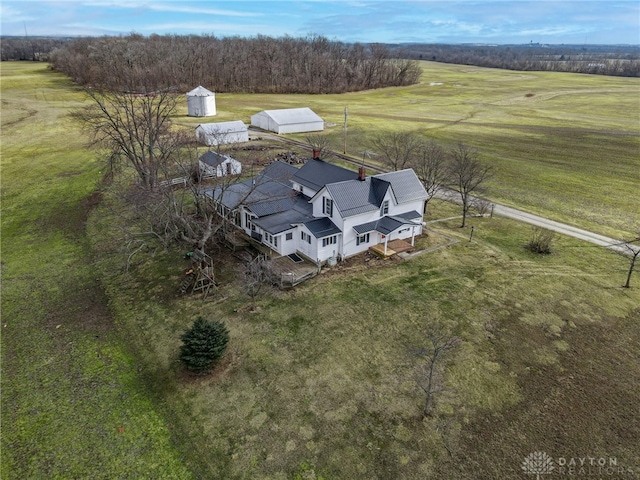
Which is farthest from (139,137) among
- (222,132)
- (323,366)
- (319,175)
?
(323,366)

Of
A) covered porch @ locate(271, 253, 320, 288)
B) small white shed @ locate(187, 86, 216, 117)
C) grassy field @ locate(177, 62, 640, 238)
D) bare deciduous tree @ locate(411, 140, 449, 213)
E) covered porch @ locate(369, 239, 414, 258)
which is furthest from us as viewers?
small white shed @ locate(187, 86, 216, 117)

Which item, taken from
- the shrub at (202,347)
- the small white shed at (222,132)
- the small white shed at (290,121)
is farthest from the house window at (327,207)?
the small white shed at (290,121)

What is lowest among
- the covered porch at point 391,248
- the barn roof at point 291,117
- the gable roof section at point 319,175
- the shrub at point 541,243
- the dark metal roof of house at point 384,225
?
the covered porch at point 391,248

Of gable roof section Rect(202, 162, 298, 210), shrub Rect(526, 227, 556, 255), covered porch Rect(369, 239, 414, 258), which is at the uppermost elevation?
gable roof section Rect(202, 162, 298, 210)

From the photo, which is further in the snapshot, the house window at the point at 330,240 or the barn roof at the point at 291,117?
the barn roof at the point at 291,117

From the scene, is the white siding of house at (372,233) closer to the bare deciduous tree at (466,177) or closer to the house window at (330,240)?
the house window at (330,240)

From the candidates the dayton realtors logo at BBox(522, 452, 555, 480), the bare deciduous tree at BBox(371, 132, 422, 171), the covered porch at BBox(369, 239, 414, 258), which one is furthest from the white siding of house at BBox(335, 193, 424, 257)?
the dayton realtors logo at BBox(522, 452, 555, 480)

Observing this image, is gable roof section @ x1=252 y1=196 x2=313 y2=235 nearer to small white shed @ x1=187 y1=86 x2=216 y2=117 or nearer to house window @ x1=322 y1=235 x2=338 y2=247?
house window @ x1=322 y1=235 x2=338 y2=247
